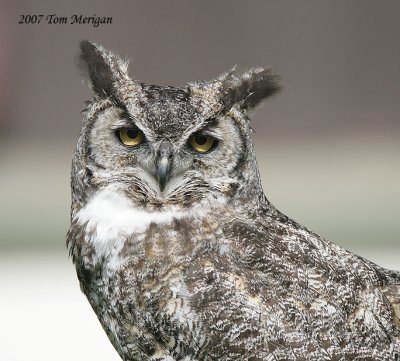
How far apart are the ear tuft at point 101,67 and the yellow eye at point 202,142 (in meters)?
0.28

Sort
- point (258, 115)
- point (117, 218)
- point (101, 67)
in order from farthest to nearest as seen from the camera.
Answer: point (258, 115) < point (101, 67) < point (117, 218)

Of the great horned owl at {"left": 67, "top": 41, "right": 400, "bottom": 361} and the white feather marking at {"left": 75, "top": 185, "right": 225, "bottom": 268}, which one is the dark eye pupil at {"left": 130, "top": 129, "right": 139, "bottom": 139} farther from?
the white feather marking at {"left": 75, "top": 185, "right": 225, "bottom": 268}

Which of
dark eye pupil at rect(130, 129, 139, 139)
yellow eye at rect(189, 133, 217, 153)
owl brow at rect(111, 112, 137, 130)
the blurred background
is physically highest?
the blurred background

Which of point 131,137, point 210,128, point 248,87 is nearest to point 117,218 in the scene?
point 131,137

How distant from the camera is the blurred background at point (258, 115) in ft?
22.0

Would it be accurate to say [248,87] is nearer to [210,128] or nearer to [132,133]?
[210,128]

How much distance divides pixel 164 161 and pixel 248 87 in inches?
16.3

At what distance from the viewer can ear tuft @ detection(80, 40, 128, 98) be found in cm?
279

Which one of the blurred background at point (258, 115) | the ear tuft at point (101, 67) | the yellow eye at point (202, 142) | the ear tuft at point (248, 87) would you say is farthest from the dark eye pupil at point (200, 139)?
the blurred background at point (258, 115)

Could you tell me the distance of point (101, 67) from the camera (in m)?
2.85

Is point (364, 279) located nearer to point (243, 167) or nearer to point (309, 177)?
point (243, 167)

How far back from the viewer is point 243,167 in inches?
109

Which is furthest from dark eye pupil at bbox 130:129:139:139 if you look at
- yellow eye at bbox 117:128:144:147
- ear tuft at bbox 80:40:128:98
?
ear tuft at bbox 80:40:128:98

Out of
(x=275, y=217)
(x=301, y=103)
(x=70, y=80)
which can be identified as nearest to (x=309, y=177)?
(x=301, y=103)
